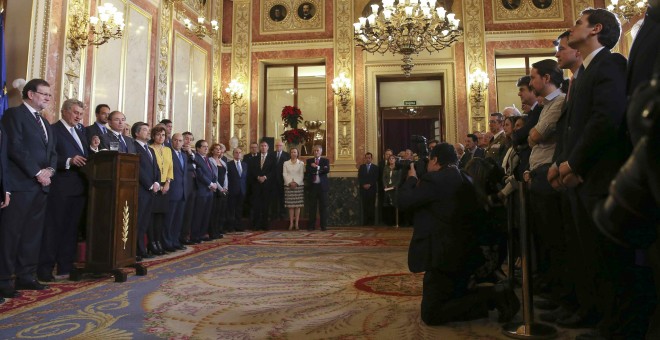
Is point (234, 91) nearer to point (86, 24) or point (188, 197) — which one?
point (86, 24)

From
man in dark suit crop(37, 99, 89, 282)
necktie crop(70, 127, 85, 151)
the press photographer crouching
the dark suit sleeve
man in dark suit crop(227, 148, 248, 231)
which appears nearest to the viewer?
the dark suit sleeve

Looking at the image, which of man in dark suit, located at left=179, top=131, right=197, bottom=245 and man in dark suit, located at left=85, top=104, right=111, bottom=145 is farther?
man in dark suit, located at left=179, top=131, right=197, bottom=245

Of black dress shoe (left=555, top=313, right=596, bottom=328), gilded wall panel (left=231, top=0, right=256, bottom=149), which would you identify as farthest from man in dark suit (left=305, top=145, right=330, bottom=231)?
black dress shoe (left=555, top=313, right=596, bottom=328)

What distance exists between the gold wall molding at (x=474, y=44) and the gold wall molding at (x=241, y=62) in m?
4.68

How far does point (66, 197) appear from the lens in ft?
12.0

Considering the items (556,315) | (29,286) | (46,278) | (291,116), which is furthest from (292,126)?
(556,315)

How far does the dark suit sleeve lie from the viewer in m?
1.75

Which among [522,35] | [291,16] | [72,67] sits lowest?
[72,67]

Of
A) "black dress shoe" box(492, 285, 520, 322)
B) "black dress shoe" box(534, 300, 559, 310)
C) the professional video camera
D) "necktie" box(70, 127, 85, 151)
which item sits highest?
"necktie" box(70, 127, 85, 151)

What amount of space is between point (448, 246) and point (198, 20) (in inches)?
280

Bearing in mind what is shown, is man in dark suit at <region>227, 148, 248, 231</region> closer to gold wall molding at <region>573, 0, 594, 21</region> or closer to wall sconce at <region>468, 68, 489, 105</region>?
wall sconce at <region>468, 68, 489, 105</region>

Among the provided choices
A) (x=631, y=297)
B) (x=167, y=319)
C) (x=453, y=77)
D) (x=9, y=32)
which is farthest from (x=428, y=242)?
(x=453, y=77)

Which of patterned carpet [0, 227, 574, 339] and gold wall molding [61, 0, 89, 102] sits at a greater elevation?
gold wall molding [61, 0, 89, 102]

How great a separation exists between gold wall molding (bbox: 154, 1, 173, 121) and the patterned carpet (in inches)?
164
